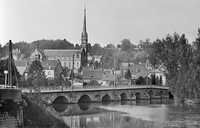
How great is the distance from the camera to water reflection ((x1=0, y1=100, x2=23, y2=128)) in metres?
43.1

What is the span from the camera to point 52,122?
56.1 m

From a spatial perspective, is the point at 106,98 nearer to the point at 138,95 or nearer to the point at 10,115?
the point at 138,95

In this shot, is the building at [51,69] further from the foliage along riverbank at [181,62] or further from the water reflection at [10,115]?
the water reflection at [10,115]

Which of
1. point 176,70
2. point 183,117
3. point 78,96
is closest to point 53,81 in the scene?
point 78,96

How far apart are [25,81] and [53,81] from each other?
40.4ft

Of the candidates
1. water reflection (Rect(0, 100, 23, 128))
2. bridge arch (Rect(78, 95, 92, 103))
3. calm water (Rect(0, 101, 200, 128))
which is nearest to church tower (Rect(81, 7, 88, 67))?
bridge arch (Rect(78, 95, 92, 103))

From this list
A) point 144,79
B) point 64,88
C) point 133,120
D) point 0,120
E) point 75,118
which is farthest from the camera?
point 144,79

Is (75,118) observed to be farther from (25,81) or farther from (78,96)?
(25,81)

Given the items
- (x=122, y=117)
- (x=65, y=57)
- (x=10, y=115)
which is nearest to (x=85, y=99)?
(x=122, y=117)

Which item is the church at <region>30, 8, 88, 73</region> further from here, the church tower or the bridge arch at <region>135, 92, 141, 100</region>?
the bridge arch at <region>135, 92, 141, 100</region>

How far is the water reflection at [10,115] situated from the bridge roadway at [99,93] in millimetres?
28268

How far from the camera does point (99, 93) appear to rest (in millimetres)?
103188

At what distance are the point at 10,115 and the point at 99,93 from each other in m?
57.7

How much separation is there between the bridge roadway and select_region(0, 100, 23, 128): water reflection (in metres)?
28.3
